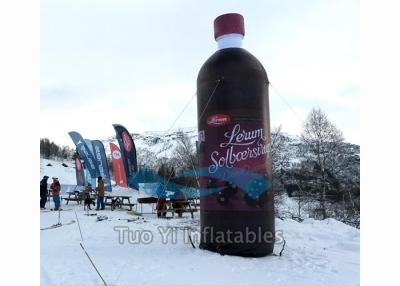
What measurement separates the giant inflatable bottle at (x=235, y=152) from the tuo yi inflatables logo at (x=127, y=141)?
16.4 meters

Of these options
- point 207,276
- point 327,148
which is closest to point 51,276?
point 207,276

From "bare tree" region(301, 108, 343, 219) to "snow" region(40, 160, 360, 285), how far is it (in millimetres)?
18061

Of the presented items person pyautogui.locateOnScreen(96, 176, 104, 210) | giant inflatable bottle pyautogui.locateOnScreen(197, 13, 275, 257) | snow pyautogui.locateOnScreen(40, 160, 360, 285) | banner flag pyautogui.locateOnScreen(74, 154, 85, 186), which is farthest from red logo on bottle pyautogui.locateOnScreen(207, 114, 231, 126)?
banner flag pyautogui.locateOnScreen(74, 154, 85, 186)

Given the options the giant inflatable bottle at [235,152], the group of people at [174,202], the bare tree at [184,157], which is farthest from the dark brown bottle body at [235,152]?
the bare tree at [184,157]

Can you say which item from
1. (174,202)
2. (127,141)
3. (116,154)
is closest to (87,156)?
(116,154)

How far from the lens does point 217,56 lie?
23.9 ft

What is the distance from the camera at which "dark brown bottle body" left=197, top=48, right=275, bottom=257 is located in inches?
269

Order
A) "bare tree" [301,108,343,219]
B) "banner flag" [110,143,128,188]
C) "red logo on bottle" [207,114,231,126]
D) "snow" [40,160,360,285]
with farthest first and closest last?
"bare tree" [301,108,343,219]
"banner flag" [110,143,128,188]
"red logo on bottle" [207,114,231,126]
"snow" [40,160,360,285]

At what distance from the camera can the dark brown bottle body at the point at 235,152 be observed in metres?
6.82

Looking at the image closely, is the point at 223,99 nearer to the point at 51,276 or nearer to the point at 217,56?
the point at 217,56

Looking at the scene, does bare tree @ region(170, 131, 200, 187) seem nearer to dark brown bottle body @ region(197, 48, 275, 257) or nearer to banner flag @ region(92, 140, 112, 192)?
banner flag @ region(92, 140, 112, 192)

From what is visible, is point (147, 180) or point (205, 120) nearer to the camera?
point (205, 120)

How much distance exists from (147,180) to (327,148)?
14.4 meters

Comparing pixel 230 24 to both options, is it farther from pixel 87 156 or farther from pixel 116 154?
pixel 116 154
